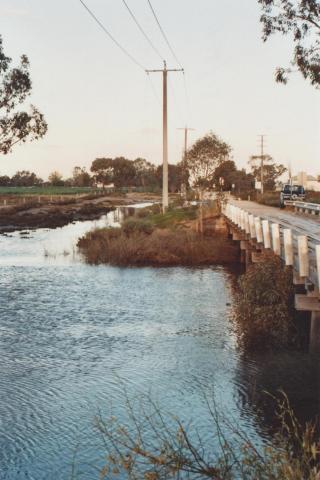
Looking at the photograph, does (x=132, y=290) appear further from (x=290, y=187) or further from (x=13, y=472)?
(x=290, y=187)

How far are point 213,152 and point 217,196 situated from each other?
6694mm

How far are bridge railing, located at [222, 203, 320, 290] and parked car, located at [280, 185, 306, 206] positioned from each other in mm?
22507

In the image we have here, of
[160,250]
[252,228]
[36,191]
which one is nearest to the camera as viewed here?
[252,228]

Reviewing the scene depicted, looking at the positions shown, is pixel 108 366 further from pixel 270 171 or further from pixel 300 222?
pixel 270 171

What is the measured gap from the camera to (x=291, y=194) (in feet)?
180

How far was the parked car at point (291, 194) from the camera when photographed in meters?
54.2

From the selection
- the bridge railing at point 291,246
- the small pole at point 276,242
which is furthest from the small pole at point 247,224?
the small pole at point 276,242

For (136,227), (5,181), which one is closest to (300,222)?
(136,227)

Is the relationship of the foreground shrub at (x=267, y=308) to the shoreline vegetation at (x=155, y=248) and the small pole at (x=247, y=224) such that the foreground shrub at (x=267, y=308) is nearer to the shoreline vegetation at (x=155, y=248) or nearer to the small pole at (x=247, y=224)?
the small pole at (x=247, y=224)

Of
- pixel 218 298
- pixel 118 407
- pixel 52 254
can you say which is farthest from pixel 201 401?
pixel 52 254

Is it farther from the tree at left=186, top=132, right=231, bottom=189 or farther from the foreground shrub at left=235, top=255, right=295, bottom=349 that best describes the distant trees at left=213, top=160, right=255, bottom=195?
the foreground shrub at left=235, top=255, right=295, bottom=349

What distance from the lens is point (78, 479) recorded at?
433 inches

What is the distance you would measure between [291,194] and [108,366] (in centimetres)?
3964

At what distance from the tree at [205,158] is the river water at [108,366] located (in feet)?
93.3
